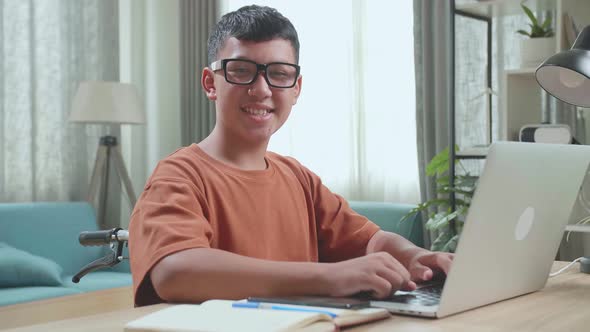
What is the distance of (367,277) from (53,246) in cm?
316

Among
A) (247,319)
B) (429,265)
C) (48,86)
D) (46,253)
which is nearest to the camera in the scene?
(247,319)

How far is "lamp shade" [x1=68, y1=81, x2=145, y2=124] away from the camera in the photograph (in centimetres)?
422

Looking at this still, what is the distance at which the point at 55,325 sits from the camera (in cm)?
98

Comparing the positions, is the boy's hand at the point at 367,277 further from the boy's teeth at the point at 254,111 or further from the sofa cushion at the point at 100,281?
the sofa cushion at the point at 100,281

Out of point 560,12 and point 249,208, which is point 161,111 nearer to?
point 560,12

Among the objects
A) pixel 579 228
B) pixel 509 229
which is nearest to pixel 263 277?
pixel 509 229

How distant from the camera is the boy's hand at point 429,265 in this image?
128 cm

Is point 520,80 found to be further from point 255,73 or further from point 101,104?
point 101,104

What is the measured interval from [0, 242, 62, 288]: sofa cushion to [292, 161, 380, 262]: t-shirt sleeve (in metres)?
2.20

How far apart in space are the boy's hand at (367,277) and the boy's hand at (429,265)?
213mm

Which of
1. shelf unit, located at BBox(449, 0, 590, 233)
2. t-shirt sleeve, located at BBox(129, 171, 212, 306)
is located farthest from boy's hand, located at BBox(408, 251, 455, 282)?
shelf unit, located at BBox(449, 0, 590, 233)

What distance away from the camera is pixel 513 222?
3.67ft

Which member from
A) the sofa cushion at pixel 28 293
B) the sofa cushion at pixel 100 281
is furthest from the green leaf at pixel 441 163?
the sofa cushion at pixel 28 293

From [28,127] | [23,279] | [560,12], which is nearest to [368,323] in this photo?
[560,12]
